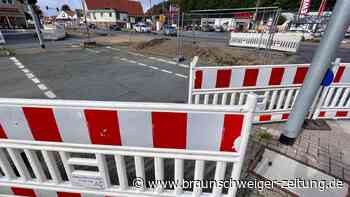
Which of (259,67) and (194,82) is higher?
(259,67)

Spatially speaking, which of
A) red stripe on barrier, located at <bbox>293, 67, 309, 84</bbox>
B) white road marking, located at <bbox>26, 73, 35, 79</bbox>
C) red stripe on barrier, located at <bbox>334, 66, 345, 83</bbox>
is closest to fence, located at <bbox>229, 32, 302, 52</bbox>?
red stripe on barrier, located at <bbox>334, 66, 345, 83</bbox>

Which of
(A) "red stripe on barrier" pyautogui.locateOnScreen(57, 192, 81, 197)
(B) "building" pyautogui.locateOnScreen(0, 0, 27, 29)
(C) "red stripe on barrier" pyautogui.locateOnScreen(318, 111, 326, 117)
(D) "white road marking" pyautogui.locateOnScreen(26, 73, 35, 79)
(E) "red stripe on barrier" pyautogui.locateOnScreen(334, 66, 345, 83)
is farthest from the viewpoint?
(B) "building" pyautogui.locateOnScreen(0, 0, 27, 29)

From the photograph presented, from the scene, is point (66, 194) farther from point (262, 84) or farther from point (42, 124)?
point (262, 84)

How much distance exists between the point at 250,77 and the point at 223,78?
511 mm

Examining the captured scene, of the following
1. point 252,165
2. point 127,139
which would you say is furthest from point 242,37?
point 127,139

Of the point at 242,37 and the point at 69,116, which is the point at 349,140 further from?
the point at 242,37

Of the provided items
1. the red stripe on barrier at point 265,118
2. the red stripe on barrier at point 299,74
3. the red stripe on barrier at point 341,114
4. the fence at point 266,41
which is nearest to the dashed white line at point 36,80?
the red stripe on barrier at point 265,118

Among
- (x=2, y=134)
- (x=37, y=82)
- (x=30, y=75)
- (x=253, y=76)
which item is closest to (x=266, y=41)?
Result: (x=253, y=76)

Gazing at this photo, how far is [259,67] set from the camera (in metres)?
2.89

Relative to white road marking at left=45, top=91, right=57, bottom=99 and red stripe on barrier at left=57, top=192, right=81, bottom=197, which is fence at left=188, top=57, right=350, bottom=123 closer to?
red stripe on barrier at left=57, top=192, right=81, bottom=197

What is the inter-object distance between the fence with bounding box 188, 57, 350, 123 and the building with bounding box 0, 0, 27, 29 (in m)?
46.8

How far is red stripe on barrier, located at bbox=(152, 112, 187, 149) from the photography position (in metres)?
1.25

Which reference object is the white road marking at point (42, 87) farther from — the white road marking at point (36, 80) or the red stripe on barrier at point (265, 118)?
the red stripe on barrier at point (265, 118)

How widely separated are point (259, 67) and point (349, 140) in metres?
2.01
